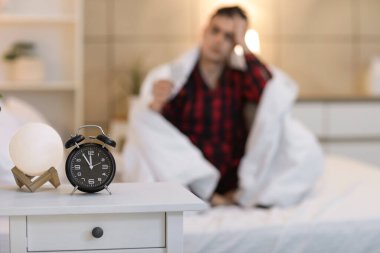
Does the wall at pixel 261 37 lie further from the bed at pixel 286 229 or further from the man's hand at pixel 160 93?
the bed at pixel 286 229

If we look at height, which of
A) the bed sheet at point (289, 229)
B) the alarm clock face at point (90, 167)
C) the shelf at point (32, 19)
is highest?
the shelf at point (32, 19)

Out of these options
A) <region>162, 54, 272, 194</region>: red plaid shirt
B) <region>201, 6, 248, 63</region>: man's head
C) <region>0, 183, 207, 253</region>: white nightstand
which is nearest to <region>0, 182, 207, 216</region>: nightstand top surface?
<region>0, 183, 207, 253</region>: white nightstand

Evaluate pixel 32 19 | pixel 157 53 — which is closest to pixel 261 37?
pixel 157 53

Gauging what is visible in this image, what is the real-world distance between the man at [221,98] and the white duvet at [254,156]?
58 mm

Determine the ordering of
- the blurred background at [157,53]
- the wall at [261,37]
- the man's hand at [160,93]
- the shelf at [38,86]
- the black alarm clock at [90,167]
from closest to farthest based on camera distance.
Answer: the black alarm clock at [90,167], the man's hand at [160,93], the shelf at [38,86], the blurred background at [157,53], the wall at [261,37]

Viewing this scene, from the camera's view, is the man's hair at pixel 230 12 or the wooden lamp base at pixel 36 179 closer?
the wooden lamp base at pixel 36 179

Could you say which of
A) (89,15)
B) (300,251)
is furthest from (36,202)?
(89,15)

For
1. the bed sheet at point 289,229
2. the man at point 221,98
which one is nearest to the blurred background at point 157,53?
the man at point 221,98

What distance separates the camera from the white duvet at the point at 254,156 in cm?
256

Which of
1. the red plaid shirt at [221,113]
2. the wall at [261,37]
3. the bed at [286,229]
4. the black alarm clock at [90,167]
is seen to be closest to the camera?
the black alarm clock at [90,167]

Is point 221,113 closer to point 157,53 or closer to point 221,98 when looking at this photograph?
point 221,98

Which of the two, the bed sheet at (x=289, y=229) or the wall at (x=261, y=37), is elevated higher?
the wall at (x=261, y=37)

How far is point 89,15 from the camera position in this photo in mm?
4535

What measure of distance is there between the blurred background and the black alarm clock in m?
2.44
